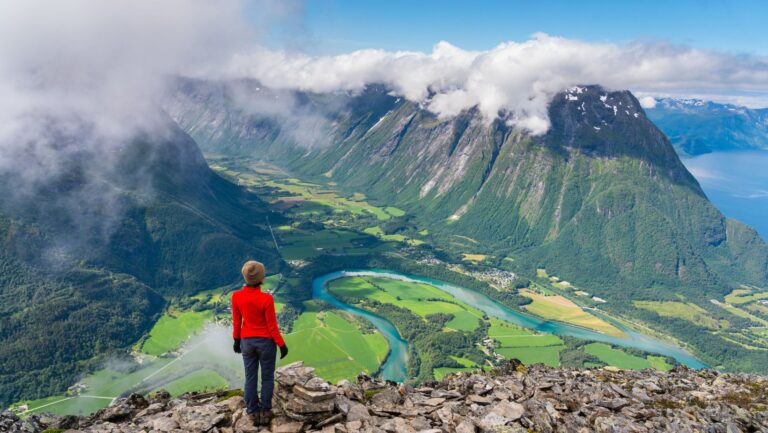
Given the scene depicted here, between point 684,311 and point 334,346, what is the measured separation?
145498 millimetres

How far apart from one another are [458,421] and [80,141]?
224 meters

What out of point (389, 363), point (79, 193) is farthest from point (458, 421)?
point (79, 193)

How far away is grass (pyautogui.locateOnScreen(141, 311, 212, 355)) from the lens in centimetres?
11850

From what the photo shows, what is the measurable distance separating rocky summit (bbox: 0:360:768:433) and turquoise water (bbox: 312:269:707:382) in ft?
277

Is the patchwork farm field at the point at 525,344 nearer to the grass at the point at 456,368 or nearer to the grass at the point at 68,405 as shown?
the grass at the point at 456,368

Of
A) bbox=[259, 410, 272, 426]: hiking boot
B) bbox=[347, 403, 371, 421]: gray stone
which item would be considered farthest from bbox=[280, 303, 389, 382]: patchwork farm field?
bbox=[259, 410, 272, 426]: hiking boot

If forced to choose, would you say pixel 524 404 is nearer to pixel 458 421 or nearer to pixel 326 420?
pixel 458 421

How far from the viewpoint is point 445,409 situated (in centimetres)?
2044

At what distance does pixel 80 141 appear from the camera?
190 meters

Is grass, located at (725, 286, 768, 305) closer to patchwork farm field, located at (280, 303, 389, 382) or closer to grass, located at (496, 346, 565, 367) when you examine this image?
grass, located at (496, 346, 565, 367)

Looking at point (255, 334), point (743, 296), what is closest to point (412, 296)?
point (743, 296)

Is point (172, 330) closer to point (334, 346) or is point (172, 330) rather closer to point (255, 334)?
point (334, 346)

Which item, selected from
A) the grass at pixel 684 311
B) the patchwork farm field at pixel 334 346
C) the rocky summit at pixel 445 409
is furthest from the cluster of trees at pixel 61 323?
the grass at pixel 684 311

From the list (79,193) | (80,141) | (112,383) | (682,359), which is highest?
(80,141)
